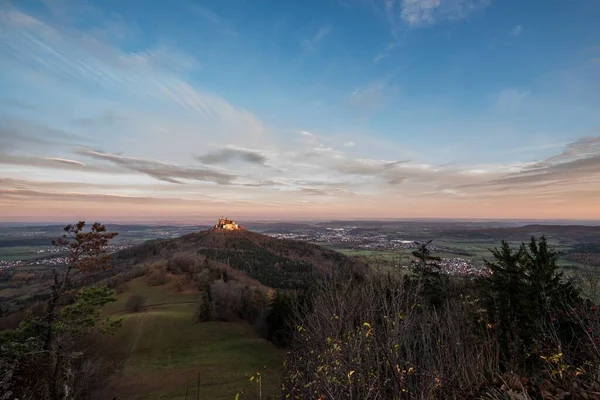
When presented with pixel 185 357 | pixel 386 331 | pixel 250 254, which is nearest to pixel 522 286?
pixel 386 331

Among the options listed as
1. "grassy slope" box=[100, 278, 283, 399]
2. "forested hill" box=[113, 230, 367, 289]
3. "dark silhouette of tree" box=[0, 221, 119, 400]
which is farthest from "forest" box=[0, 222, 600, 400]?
"forested hill" box=[113, 230, 367, 289]

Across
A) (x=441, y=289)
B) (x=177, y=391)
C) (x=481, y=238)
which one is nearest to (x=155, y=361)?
(x=177, y=391)

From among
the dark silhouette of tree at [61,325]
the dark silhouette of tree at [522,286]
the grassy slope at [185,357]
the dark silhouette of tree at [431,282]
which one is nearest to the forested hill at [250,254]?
the grassy slope at [185,357]

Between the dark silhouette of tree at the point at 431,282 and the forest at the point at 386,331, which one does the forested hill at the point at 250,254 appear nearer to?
the forest at the point at 386,331

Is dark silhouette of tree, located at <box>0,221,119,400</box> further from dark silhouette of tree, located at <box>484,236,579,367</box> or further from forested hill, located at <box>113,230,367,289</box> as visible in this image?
forested hill, located at <box>113,230,367,289</box>

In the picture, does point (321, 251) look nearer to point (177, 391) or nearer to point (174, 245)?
point (174, 245)

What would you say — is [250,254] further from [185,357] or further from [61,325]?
[61,325]
